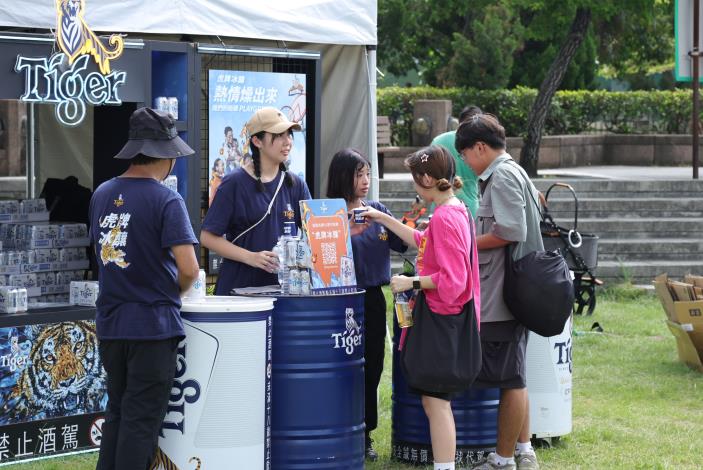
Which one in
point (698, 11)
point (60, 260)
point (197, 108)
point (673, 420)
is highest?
point (698, 11)

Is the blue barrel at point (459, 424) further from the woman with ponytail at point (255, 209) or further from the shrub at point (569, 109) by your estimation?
the shrub at point (569, 109)

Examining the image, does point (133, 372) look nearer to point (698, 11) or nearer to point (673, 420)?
point (673, 420)

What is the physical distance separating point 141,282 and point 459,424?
2168mm

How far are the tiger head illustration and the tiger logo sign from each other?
149 cm

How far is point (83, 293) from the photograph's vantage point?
6.82 meters

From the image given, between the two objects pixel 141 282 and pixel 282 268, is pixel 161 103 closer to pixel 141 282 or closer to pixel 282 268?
pixel 282 268

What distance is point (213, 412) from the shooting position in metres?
5.20

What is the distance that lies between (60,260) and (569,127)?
1876 centimetres

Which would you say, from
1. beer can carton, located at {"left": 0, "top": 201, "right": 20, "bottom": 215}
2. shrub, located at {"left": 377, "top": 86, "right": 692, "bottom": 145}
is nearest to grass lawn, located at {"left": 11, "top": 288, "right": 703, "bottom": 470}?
beer can carton, located at {"left": 0, "top": 201, "right": 20, "bottom": 215}

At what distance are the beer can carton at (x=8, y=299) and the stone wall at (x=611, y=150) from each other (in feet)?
52.3

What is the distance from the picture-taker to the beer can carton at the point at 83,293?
22.2 ft

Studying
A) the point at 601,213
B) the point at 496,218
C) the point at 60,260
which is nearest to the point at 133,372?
the point at 496,218

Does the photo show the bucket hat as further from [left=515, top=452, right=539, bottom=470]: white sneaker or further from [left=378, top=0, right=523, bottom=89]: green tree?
[left=378, top=0, right=523, bottom=89]: green tree

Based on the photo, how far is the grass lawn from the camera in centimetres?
670
